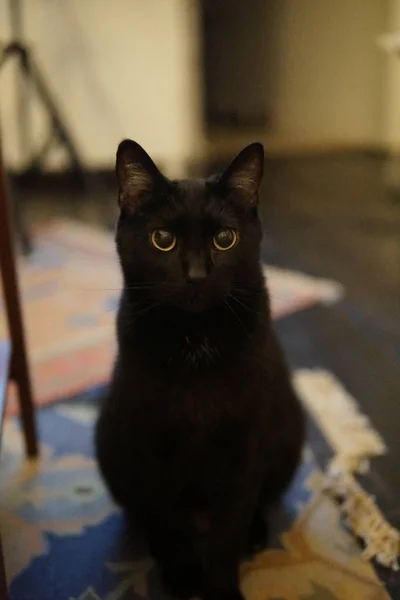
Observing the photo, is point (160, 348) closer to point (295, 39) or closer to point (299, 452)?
point (299, 452)

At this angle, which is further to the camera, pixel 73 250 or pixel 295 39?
pixel 295 39

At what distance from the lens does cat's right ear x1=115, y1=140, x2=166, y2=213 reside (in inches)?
34.4

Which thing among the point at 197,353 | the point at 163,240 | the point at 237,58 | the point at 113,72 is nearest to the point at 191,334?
the point at 197,353

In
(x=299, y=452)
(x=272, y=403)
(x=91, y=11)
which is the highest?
(x=91, y=11)

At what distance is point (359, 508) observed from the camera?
3.81 ft

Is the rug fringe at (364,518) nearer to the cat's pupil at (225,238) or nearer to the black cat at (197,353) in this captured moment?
the black cat at (197,353)

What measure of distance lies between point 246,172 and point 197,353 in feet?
0.84

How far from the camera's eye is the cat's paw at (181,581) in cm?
99

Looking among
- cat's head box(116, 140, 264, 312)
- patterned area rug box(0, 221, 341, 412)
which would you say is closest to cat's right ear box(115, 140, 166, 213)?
cat's head box(116, 140, 264, 312)

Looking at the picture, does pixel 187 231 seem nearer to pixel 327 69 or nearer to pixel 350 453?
pixel 350 453

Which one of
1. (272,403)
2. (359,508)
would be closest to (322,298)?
(359,508)

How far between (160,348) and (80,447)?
1.79 feet

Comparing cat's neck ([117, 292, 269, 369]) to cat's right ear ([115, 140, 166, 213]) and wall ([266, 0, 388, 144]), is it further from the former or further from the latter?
wall ([266, 0, 388, 144])

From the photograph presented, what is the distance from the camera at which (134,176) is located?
2.93ft
